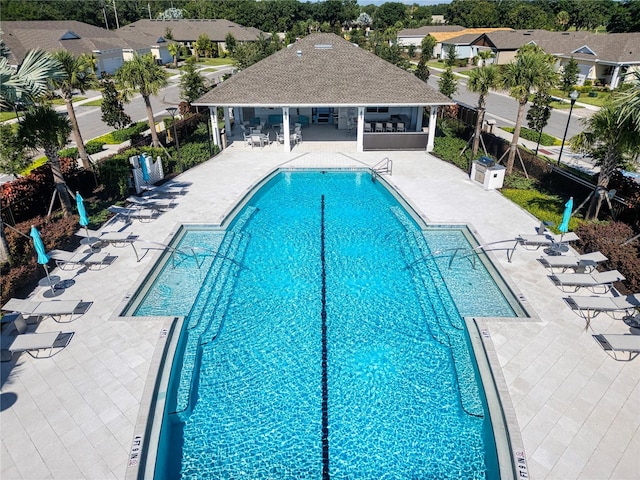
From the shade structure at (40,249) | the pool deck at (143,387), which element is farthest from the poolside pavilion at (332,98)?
the shade structure at (40,249)

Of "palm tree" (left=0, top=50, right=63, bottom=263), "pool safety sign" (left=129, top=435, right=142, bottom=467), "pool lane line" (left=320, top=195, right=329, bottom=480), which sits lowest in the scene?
"pool lane line" (left=320, top=195, right=329, bottom=480)

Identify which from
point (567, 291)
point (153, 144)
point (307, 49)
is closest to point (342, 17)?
point (307, 49)

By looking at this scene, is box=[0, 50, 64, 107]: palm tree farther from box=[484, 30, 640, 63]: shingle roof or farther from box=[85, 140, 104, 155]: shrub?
box=[484, 30, 640, 63]: shingle roof

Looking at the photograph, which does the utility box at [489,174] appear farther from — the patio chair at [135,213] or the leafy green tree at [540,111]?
the patio chair at [135,213]

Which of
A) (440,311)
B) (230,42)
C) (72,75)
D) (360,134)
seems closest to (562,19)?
(230,42)

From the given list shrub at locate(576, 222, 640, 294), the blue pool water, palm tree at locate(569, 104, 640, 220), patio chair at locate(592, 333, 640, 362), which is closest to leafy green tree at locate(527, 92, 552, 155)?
palm tree at locate(569, 104, 640, 220)

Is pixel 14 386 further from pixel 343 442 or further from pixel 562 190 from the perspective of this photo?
pixel 562 190

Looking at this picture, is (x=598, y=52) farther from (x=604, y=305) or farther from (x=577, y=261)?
(x=604, y=305)
